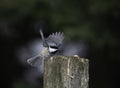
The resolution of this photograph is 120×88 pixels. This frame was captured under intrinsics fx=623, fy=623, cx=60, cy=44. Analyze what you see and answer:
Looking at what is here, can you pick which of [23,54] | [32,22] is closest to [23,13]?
[32,22]

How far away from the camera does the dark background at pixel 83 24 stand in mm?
7793

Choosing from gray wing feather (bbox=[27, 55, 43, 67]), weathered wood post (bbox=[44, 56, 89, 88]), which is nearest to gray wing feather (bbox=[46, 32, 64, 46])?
gray wing feather (bbox=[27, 55, 43, 67])

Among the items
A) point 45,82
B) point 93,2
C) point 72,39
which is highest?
point 93,2

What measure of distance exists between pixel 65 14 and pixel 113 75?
1.55 meters

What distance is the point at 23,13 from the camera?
27.5 ft

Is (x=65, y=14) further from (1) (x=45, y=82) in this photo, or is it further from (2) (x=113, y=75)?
(1) (x=45, y=82)

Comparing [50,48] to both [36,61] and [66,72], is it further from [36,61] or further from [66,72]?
[66,72]

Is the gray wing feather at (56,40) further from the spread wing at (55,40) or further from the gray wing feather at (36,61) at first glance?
the gray wing feather at (36,61)

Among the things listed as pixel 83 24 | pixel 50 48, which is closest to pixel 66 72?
pixel 50 48

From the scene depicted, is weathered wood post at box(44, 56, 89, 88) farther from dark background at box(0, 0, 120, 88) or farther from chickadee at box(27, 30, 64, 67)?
dark background at box(0, 0, 120, 88)

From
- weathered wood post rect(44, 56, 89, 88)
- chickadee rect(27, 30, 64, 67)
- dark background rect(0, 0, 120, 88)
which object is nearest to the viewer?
weathered wood post rect(44, 56, 89, 88)

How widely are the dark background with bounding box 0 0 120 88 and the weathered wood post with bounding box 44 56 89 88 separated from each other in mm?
4367

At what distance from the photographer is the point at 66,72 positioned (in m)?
3.15

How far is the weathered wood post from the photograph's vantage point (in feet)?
Result: 10.3
